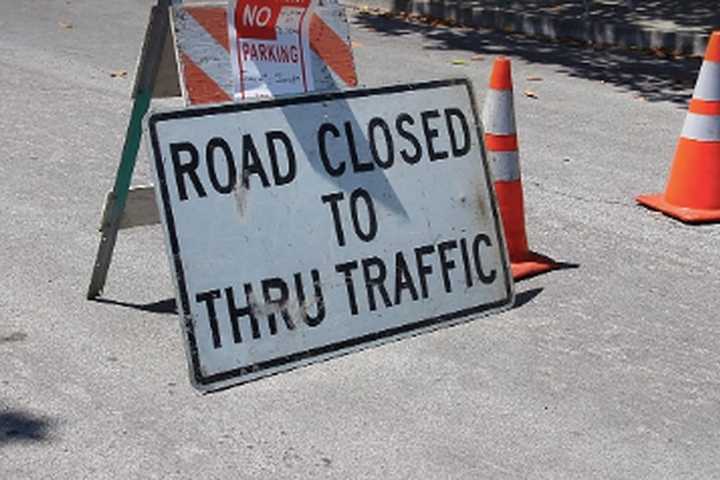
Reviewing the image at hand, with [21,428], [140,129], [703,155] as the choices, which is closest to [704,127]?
[703,155]

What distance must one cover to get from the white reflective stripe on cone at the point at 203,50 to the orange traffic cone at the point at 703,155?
8.81 feet

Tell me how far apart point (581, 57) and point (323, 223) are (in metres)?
7.39

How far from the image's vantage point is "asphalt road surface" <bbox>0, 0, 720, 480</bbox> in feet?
14.1

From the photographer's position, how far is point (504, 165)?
602cm

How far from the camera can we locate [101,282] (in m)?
5.57

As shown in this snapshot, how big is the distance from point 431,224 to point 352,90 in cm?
58

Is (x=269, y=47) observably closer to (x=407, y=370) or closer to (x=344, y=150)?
(x=344, y=150)

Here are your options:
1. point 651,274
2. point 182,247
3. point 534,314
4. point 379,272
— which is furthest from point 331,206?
point 651,274

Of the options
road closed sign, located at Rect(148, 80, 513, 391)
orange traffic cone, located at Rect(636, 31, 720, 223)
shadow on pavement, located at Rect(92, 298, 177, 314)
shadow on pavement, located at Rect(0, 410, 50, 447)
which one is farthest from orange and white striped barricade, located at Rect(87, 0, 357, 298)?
orange traffic cone, located at Rect(636, 31, 720, 223)

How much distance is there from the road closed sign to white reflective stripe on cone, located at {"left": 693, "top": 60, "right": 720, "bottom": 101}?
6.10ft

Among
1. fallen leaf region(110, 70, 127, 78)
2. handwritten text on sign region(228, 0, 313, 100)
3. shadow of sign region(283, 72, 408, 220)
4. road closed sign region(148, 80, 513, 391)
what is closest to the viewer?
road closed sign region(148, 80, 513, 391)

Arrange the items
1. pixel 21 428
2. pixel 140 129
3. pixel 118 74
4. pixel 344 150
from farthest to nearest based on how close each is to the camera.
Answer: pixel 118 74, pixel 140 129, pixel 344 150, pixel 21 428

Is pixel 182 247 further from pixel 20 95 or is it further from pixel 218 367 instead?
pixel 20 95

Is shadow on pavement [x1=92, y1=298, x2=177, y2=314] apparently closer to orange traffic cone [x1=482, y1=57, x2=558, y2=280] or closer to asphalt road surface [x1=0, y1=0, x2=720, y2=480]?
asphalt road surface [x1=0, y1=0, x2=720, y2=480]
